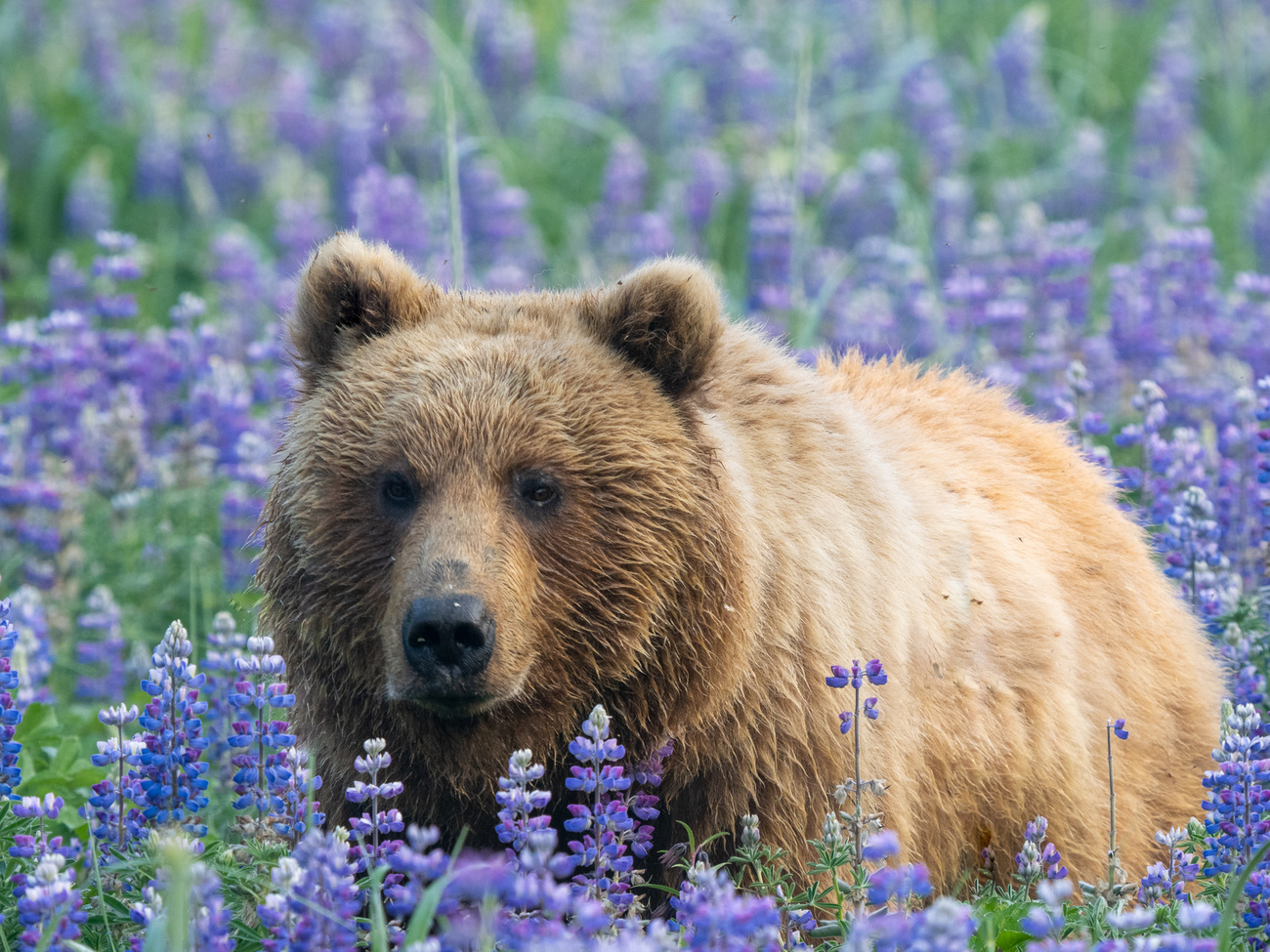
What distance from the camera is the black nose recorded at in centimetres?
292

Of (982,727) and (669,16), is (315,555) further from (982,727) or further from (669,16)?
(669,16)

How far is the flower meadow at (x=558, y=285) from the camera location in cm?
278

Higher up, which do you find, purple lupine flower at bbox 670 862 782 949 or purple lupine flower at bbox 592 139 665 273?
purple lupine flower at bbox 592 139 665 273

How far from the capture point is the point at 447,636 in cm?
292

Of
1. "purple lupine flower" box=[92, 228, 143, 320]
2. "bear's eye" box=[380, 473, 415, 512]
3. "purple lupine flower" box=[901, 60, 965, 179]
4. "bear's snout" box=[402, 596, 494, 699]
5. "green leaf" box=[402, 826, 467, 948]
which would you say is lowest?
"green leaf" box=[402, 826, 467, 948]

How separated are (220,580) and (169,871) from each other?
3256 millimetres

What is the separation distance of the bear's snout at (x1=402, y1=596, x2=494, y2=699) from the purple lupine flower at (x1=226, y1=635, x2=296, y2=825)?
0.94ft

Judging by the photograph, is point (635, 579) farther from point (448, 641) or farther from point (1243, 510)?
point (1243, 510)

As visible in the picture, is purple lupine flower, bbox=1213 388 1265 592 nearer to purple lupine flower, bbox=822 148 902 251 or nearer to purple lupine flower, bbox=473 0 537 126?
purple lupine flower, bbox=822 148 902 251

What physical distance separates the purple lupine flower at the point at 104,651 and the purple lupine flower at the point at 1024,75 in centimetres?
668

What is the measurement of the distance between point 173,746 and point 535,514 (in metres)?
0.92

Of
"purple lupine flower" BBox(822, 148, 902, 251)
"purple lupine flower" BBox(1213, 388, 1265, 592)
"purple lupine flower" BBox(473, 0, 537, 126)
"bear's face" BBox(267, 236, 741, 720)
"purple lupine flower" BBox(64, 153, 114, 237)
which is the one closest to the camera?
"bear's face" BBox(267, 236, 741, 720)

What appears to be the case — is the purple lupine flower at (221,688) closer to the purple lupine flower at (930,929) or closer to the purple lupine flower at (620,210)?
the purple lupine flower at (930,929)

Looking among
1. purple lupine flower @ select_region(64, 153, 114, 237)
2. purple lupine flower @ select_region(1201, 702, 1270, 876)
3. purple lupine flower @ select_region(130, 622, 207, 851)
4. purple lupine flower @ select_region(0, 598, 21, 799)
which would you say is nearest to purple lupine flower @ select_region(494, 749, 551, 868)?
purple lupine flower @ select_region(130, 622, 207, 851)
